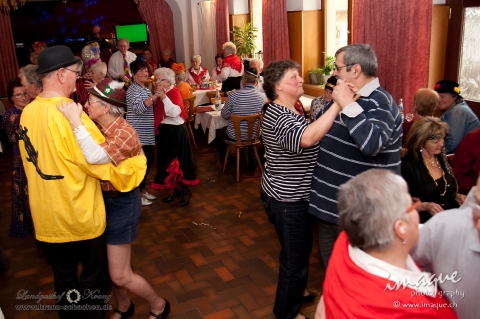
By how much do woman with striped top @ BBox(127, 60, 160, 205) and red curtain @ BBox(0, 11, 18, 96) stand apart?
Result: 6.31 meters

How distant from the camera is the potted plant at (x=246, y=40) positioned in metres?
10.1

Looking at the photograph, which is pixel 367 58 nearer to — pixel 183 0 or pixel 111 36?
pixel 183 0

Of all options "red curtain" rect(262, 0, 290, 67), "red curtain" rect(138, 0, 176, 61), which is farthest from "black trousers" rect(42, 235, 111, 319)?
"red curtain" rect(138, 0, 176, 61)

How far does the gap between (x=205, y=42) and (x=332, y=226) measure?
10.2 meters

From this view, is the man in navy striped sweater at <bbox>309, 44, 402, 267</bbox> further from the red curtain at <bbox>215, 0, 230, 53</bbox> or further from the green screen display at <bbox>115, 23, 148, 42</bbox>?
the green screen display at <bbox>115, 23, 148, 42</bbox>

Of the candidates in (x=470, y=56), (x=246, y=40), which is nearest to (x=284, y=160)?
(x=470, y=56)

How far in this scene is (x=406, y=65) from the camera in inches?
196

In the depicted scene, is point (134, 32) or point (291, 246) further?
point (134, 32)

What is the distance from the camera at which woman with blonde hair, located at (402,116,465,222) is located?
2984 mm

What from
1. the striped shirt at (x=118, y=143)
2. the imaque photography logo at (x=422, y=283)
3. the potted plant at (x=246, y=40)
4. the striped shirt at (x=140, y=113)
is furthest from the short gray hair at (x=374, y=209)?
the potted plant at (x=246, y=40)

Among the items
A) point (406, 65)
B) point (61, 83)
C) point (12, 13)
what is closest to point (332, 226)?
point (61, 83)

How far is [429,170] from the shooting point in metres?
3.04

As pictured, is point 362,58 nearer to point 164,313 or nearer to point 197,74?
point 164,313

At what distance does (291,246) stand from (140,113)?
2512mm
